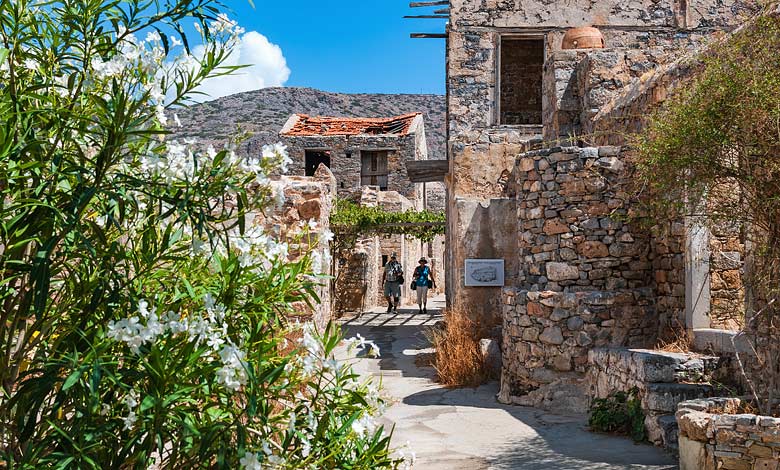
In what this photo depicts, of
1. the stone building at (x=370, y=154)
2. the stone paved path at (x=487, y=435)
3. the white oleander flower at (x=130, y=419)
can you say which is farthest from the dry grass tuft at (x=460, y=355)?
the stone building at (x=370, y=154)

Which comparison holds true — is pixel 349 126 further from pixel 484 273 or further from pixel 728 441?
pixel 728 441

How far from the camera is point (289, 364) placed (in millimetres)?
2471

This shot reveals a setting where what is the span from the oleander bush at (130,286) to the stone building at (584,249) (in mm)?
4153

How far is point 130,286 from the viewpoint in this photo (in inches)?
87.1

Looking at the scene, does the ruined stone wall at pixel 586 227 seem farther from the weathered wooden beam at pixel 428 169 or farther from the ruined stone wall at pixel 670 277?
the weathered wooden beam at pixel 428 169

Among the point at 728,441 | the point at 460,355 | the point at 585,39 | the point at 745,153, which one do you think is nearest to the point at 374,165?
the point at 585,39

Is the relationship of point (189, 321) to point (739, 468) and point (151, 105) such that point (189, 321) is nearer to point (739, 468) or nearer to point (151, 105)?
point (151, 105)

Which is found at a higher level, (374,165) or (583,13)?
(583,13)

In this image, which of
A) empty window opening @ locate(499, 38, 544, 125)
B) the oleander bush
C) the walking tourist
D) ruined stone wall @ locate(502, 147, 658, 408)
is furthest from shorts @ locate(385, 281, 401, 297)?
the oleander bush

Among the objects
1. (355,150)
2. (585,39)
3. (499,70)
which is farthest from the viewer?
(355,150)

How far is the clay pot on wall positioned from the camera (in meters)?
11.1

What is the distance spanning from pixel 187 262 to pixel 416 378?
274 inches

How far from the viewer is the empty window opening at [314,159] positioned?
25.7 meters

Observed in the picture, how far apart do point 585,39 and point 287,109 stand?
128 feet
